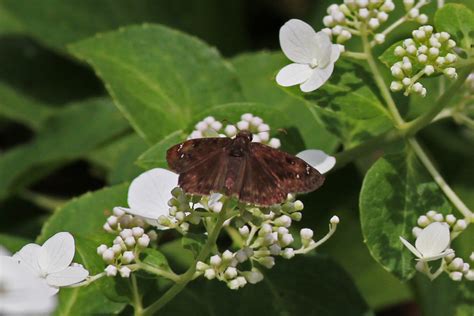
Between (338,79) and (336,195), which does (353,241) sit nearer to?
(336,195)

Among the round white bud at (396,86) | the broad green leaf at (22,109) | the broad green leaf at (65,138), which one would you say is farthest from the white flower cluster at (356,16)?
the broad green leaf at (22,109)

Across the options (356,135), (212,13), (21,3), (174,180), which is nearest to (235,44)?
(212,13)

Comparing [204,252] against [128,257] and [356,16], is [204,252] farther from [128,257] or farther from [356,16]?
[356,16]

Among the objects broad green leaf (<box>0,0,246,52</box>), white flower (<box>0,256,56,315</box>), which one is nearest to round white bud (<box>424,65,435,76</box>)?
white flower (<box>0,256,56,315</box>)

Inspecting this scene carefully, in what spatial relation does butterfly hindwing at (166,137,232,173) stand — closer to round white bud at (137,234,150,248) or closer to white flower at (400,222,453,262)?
round white bud at (137,234,150,248)

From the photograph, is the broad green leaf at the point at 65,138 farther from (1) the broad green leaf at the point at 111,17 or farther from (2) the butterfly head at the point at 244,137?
(2) the butterfly head at the point at 244,137

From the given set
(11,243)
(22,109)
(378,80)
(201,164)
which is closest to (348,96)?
(378,80)
